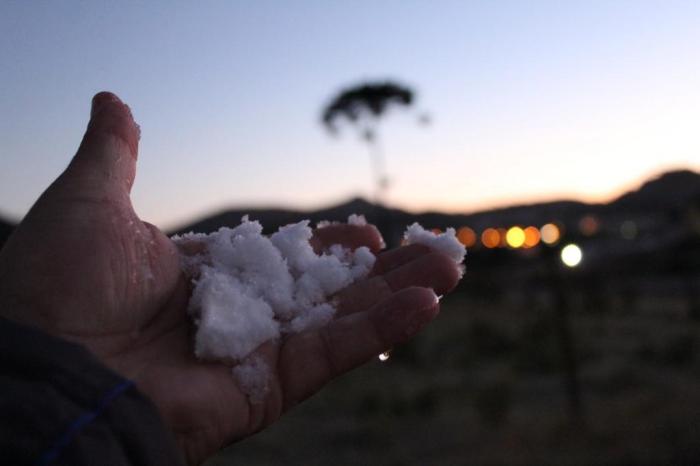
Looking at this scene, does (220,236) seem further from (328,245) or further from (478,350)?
(478,350)

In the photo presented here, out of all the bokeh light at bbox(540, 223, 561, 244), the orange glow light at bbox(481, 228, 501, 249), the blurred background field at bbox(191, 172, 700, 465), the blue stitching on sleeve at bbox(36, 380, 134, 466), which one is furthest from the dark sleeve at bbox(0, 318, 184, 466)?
the orange glow light at bbox(481, 228, 501, 249)

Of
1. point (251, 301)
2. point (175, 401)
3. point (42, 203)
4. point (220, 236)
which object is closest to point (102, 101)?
point (42, 203)

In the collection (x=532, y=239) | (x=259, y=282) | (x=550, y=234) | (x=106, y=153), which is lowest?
(x=532, y=239)

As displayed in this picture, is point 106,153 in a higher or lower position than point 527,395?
higher

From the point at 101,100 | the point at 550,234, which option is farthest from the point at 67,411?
the point at 550,234

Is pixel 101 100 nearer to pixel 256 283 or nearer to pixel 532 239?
pixel 256 283

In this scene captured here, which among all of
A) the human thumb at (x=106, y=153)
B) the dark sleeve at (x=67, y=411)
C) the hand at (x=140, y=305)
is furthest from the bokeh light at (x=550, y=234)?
the dark sleeve at (x=67, y=411)

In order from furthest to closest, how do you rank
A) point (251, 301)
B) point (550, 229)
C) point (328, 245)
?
1. point (550, 229)
2. point (328, 245)
3. point (251, 301)

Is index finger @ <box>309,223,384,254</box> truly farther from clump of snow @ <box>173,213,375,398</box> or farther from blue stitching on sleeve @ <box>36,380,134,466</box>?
blue stitching on sleeve @ <box>36,380,134,466</box>
